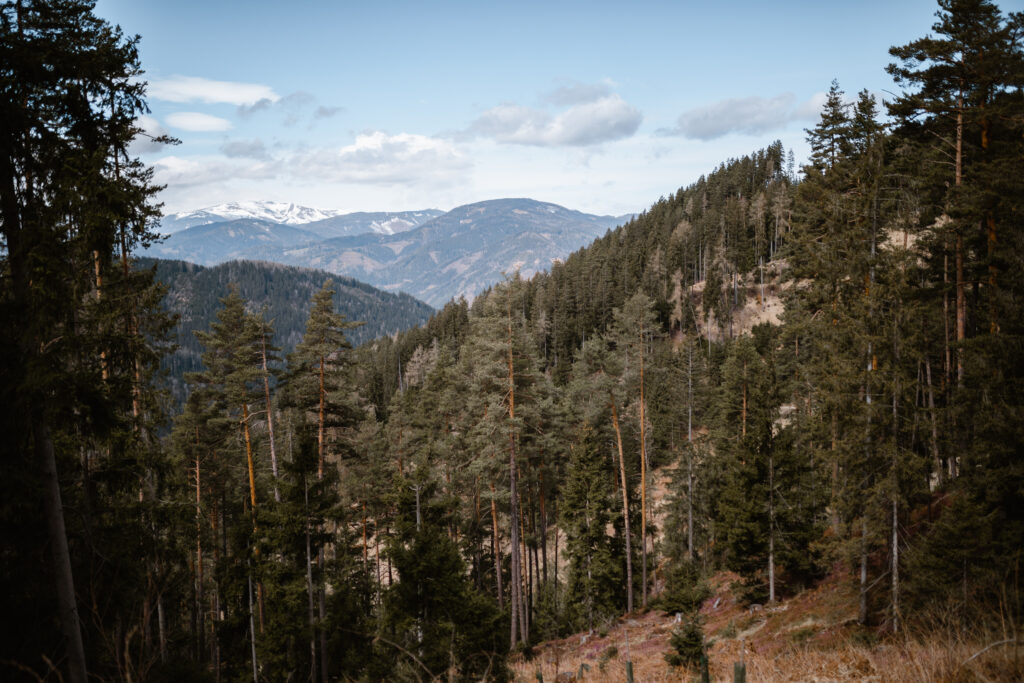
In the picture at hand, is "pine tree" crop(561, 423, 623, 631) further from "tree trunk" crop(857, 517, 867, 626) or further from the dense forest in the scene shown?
"tree trunk" crop(857, 517, 867, 626)

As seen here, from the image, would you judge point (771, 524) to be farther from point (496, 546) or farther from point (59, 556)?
point (59, 556)

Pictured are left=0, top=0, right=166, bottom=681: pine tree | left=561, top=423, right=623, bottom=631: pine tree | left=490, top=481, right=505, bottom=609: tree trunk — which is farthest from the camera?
left=561, top=423, right=623, bottom=631: pine tree

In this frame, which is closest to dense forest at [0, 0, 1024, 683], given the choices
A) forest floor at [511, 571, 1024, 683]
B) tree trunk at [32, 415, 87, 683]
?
tree trunk at [32, 415, 87, 683]

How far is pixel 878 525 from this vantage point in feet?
43.5

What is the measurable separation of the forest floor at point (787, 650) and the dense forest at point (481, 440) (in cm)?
65

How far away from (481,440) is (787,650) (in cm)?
1120

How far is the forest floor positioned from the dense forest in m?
0.65

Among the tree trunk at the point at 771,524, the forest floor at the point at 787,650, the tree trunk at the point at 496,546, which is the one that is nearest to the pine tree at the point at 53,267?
the forest floor at the point at 787,650

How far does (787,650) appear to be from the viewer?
451 inches

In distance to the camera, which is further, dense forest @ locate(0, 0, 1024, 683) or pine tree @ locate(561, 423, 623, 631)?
pine tree @ locate(561, 423, 623, 631)

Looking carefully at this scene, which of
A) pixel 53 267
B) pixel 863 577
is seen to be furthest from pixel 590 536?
pixel 53 267

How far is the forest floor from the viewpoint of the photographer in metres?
4.73

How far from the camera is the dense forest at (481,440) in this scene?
6801 millimetres

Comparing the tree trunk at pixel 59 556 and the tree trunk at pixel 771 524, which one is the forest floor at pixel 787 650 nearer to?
the tree trunk at pixel 771 524
